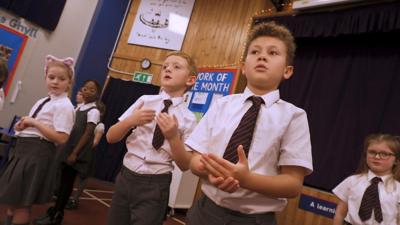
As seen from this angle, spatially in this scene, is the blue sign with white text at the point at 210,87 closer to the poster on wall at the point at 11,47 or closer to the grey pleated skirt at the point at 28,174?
the grey pleated skirt at the point at 28,174

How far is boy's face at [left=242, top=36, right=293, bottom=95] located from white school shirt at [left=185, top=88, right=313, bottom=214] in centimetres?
5

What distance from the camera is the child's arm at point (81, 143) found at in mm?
2973

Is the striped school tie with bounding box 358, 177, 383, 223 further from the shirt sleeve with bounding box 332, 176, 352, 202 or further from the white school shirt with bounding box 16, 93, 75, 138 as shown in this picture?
the white school shirt with bounding box 16, 93, 75, 138

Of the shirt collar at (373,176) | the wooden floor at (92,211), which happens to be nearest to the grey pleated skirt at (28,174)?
the wooden floor at (92,211)

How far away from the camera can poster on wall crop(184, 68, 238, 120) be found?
15.5ft

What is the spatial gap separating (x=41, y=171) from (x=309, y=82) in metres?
3.49

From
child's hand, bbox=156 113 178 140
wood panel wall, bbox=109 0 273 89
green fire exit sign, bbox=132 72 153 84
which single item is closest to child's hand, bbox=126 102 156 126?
child's hand, bbox=156 113 178 140

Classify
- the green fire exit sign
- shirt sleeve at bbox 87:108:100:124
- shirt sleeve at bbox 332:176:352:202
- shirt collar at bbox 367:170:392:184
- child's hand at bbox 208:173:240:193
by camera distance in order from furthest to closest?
the green fire exit sign, shirt sleeve at bbox 87:108:100:124, shirt sleeve at bbox 332:176:352:202, shirt collar at bbox 367:170:392:184, child's hand at bbox 208:173:240:193

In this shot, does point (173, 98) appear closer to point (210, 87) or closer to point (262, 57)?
point (262, 57)

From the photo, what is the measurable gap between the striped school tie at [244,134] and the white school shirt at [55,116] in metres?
1.36

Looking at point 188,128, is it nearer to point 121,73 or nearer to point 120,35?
point 121,73

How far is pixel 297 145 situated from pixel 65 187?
2.43 meters

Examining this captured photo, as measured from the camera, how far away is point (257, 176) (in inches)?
37.7

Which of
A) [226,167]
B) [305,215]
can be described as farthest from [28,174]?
[305,215]
